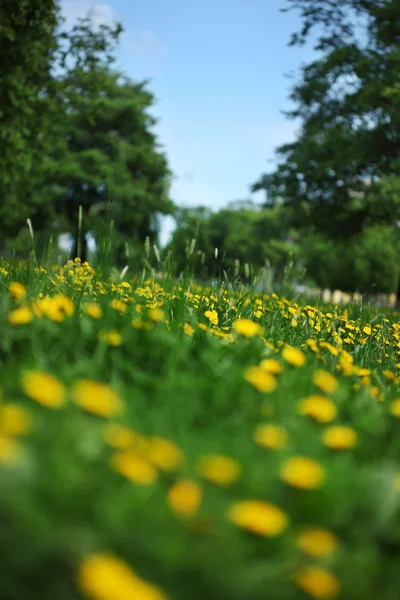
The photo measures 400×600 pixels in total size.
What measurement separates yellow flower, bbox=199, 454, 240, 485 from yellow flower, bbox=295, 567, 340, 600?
238 millimetres

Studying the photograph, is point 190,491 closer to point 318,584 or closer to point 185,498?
point 185,498

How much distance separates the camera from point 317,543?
1215 millimetres

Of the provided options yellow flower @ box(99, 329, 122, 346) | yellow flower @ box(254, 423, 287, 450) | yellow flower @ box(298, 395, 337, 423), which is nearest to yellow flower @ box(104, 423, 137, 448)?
yellow flower @ box(254, 423, 287, 450)

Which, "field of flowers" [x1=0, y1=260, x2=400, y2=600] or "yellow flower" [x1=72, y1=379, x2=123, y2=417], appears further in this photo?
"yellow flower" [x1=72, y1=379, x2=123, y2=417]

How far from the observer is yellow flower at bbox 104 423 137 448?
1.27 metres

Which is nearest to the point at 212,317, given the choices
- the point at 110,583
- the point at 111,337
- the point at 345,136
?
the point at 111,337

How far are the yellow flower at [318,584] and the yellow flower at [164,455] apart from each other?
0.33 metres

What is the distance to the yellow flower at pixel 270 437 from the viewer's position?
146 cm

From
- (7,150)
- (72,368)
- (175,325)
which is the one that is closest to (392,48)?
(7,150)

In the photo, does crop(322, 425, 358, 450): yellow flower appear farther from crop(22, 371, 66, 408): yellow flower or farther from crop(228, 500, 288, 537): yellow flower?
crop(22, 371, 66, 408): yellow flower

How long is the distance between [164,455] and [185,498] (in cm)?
11

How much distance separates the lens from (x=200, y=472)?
51.6 inches

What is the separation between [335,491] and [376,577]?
0.20 metres

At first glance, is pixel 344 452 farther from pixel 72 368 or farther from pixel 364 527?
pixel 72 368
